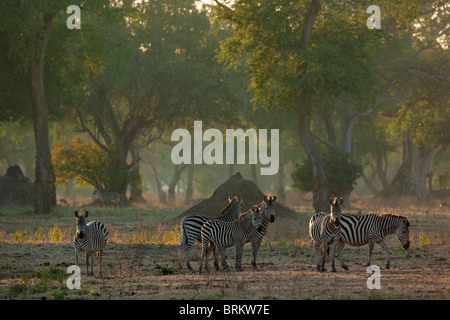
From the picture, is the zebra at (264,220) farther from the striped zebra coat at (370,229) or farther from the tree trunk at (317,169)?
the tree trunk at (317,169)

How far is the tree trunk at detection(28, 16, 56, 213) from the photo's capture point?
124 feet

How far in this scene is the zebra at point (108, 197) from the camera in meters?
51.0

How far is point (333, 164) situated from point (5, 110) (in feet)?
72.2

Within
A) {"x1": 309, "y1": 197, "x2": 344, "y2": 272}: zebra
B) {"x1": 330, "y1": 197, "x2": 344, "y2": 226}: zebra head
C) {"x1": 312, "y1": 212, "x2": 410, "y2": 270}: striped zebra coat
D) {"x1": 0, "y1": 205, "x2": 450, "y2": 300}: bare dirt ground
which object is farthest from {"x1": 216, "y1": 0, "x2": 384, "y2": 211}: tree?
{"x1": 330, "y1": 197, "x2": 344, "y2": 226}: zebra head

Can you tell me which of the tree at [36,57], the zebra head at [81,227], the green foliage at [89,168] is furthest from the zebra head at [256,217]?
the green foliage at [89,168]

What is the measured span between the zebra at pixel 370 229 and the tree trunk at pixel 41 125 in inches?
856

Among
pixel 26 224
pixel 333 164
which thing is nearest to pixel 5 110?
pixel 26 224

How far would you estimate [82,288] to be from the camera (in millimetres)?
15898

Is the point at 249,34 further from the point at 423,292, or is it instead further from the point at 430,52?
the point at 423,292

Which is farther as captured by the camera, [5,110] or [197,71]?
[197,71]

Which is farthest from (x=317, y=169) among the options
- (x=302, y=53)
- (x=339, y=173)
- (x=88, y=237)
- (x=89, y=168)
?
(x=88, y=237)

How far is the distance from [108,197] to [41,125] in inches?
506

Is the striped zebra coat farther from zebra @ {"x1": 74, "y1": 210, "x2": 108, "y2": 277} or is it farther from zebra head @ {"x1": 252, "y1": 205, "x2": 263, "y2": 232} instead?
zebra @ {"x1": 74, "y1": 210, "x2": 108, "y2": 277}
